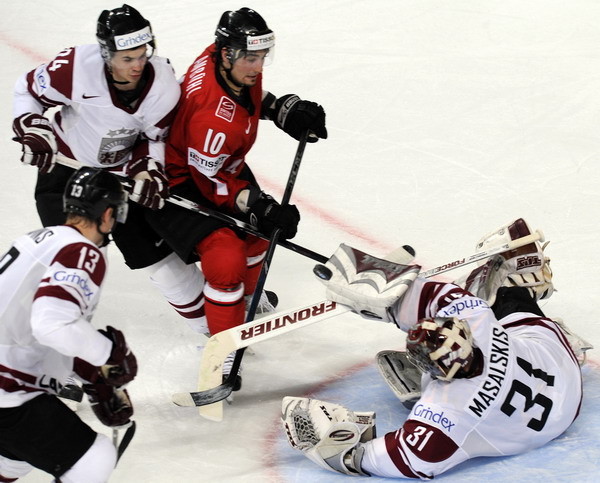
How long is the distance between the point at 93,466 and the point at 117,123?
127cm

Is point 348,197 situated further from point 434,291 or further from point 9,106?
point 9,106

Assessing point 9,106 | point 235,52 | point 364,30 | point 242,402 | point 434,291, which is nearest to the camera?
point 434,291

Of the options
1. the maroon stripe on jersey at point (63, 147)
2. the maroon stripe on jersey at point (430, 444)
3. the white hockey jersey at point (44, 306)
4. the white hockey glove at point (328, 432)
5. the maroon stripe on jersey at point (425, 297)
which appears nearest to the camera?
the white hockey jersey at point (44, 306)

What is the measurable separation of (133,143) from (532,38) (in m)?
3.21

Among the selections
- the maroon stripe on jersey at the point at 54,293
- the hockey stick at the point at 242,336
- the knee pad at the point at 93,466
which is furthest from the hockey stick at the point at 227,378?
the maroon stripe on jersey at the point at 54,293

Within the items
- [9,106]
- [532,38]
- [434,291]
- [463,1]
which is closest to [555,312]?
[434,291]

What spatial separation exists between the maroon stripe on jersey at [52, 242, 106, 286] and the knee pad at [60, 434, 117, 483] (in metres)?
0.45

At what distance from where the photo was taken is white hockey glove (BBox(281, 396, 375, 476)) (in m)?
2.77

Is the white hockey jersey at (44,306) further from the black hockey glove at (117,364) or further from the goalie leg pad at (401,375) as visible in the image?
the goalie leg pad at (401,375)

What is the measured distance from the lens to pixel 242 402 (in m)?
3.32

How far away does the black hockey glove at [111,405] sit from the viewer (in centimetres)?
255

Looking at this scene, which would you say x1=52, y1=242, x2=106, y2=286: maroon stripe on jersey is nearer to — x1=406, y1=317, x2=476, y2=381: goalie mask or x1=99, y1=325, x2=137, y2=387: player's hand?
x1=99, y1=325, x2=137, y2=387: player's hand

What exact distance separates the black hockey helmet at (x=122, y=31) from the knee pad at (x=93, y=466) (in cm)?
129

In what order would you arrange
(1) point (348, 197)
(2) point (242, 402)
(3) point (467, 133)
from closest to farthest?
(2) point (242, 402)
(1) point (348, 197)
(3) point (467, 133)
